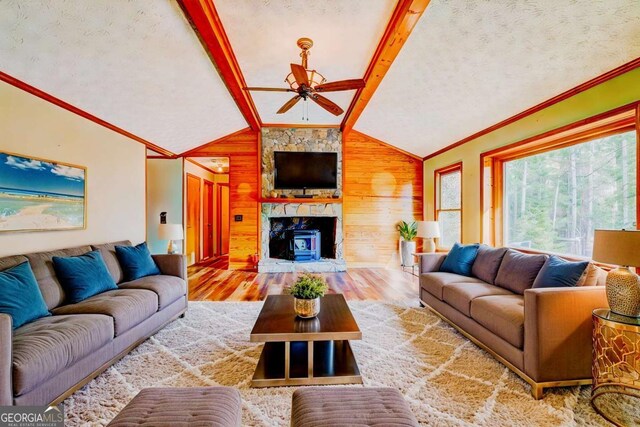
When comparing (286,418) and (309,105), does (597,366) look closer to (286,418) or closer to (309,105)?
(286,418)

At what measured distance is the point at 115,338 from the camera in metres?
2.30

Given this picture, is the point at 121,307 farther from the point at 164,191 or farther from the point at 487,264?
the point at 164,191

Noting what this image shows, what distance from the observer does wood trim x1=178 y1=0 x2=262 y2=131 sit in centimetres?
248

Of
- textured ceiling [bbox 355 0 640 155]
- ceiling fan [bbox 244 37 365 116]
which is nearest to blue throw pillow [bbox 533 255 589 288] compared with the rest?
textured ceiling [bbox 355 0 640 155]

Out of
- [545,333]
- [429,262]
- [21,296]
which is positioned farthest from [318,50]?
[21,296]

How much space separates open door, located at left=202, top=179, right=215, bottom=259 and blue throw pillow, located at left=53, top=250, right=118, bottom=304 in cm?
465

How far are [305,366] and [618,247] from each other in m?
2.30

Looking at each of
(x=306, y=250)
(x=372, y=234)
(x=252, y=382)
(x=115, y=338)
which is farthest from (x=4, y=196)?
(x=372, y=234)

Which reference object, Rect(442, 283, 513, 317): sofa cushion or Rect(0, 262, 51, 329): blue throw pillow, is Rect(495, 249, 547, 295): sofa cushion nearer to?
Rect(442, 283, 513, 317): sofa cushion

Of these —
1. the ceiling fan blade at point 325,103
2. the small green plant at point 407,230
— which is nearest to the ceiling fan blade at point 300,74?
the ceiling fan blade at point 325,103

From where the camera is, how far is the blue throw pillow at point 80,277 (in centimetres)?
259

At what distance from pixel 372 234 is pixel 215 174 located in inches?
192

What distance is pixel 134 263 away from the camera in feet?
11.1

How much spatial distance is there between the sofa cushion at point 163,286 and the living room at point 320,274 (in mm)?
25
